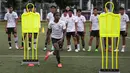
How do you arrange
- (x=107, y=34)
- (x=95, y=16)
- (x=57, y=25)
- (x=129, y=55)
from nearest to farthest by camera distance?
(x=107, y=34) → (x=57, y=25) → (x=129, y=55) → (x=95, y=16)

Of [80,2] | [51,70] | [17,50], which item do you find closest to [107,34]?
[51,70]

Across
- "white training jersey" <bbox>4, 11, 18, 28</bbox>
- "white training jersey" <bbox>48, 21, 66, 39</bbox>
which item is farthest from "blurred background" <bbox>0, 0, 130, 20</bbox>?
"white training jersey" <bbox>48, 21, 66, 39</bbox>

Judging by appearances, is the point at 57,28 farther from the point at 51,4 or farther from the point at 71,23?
the point at 51,4

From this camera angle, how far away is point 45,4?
5647 cm

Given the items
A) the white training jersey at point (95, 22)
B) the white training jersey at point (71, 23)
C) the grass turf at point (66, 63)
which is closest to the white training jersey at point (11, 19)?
the grass turf at point (66, 63)

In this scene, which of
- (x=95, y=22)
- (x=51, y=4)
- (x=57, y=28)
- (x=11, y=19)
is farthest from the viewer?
(x=51, y=4)

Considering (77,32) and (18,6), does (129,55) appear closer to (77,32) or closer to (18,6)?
(77,32)

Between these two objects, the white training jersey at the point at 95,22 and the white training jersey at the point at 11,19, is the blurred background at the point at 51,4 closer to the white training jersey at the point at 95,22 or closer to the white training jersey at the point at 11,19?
the white training jersey at the point at 11,19

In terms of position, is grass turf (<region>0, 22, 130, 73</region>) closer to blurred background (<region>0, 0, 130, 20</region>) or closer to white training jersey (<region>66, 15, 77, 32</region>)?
white training jersey (<region>66, 15, 77, 32</region>)

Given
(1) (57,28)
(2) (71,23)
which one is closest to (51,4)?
(2) (71,23)

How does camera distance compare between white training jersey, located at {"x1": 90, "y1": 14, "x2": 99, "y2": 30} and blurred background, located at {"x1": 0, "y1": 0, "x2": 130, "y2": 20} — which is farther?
blurred background, located at {"x1": 0, "y1": 0, "x2": 130, "y2": 20}

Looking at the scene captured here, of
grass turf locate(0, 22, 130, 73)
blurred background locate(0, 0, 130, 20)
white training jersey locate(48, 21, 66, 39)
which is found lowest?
grass turf locate(0, 22, 130, 73)

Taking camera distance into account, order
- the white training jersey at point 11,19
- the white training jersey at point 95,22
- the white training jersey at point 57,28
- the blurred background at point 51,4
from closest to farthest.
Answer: the white training jersey at point 57,28, the white training jersey at point 95,22, the white training jersey at point 11,19, the blurred background at point 51,4

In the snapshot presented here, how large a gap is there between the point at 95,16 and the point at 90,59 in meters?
2.69
